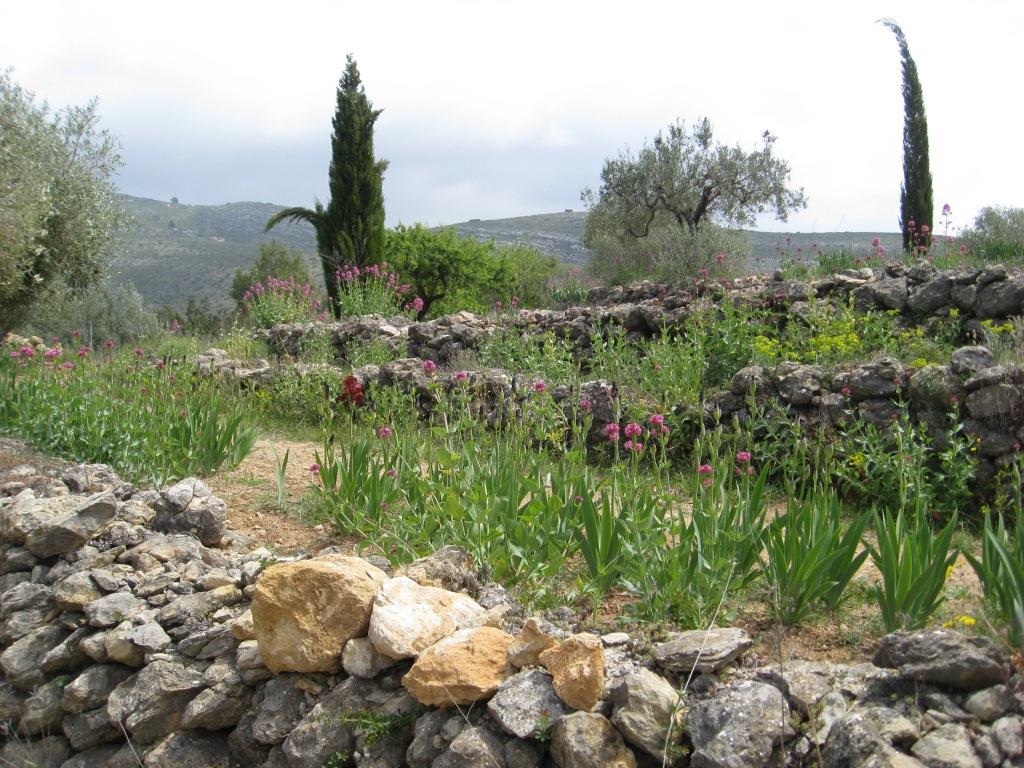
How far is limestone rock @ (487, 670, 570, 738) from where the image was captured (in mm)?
2568

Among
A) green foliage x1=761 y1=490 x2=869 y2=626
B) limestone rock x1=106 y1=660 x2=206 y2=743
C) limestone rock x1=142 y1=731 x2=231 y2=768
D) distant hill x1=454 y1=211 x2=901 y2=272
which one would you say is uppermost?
distant hill x1=454 y1=211 x2=901 y2=272

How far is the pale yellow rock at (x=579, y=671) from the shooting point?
8.33ft

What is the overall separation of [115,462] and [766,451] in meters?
4.44

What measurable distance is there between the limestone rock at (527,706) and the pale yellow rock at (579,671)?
0.04 meters

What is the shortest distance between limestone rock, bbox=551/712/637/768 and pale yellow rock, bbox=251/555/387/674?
3.16ft

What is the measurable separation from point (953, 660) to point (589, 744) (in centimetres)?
103

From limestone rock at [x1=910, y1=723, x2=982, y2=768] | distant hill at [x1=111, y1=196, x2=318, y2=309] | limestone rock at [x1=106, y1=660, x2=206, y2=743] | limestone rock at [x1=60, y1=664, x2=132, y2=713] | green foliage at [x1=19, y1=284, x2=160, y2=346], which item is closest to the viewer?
limestone rock at [x1=910, y1=723, x2=982, y2=768]

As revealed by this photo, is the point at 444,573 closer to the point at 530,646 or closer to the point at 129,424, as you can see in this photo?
the point at 530,646

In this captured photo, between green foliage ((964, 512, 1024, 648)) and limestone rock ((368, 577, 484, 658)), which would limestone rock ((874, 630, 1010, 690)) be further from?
limestone rock ((368, 577, 484, 658))

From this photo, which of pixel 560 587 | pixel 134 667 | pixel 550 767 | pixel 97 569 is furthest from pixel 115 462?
pixel 550 767

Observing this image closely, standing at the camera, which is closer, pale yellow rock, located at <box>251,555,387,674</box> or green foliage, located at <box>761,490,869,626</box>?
green foliage, located at <box>761,490,869,626</box>

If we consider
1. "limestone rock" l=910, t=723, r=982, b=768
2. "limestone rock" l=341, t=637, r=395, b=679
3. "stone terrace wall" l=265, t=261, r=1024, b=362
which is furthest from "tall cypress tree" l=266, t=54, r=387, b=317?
"limestone rock" l=910, t=723, r=982, b=768

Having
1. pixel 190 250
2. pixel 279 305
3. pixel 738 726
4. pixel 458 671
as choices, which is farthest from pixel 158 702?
pixel 190 250

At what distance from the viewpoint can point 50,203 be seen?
10.4 m
